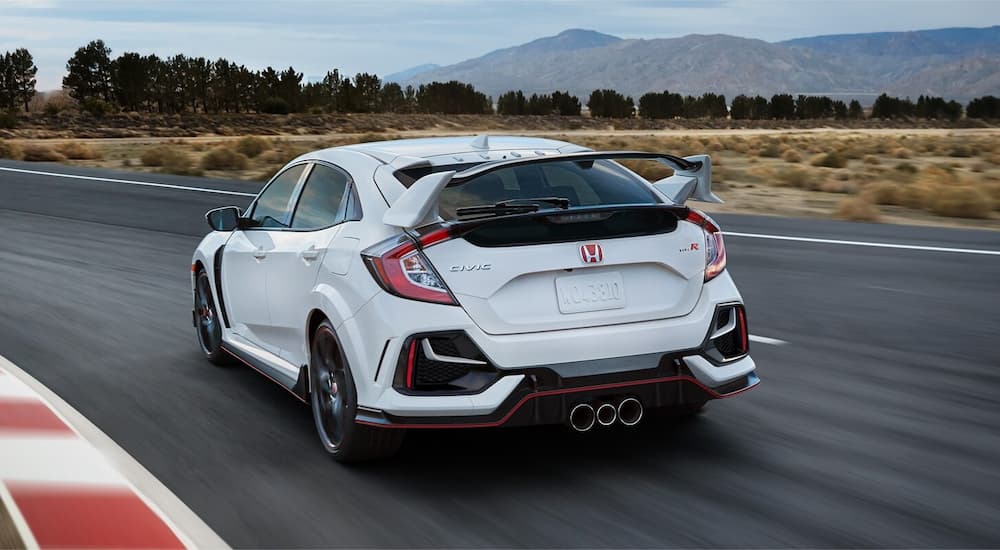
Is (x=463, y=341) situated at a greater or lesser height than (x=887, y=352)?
greater

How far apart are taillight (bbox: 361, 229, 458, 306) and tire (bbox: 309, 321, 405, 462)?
0.50 metres

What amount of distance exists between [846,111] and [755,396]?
426 ft

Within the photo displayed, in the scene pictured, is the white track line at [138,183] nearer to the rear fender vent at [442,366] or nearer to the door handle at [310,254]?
the door handle at [310,254]

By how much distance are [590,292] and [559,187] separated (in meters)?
0.95

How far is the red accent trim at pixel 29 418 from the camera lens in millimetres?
6211

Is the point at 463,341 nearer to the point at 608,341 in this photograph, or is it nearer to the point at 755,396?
the point at 608,341

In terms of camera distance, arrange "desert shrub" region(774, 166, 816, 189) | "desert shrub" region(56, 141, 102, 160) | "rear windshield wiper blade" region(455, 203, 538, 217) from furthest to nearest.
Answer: "desert shrub" region(56, 141, 102, 160) → "desert shrub" region(774, 166, 816, 189) → "rear windshield wiper blade" region(455, 203, 538, 217)

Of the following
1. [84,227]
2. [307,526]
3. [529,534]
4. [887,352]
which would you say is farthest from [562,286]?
[84,227]

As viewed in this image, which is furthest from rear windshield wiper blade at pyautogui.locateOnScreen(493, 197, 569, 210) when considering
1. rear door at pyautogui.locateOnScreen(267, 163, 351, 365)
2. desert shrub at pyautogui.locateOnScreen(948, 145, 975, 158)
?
desert shrub at pyautogui.locateOnScreen(948, 145, 975, 158)

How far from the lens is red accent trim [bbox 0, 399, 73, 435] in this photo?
6211 mm

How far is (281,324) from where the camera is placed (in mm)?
6441

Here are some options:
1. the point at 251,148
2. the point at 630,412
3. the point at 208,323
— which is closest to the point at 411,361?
the point at 630,412

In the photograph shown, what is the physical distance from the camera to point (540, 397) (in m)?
5.08

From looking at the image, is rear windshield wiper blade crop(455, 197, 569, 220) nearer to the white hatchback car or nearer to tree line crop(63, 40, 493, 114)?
the white hatchback car
